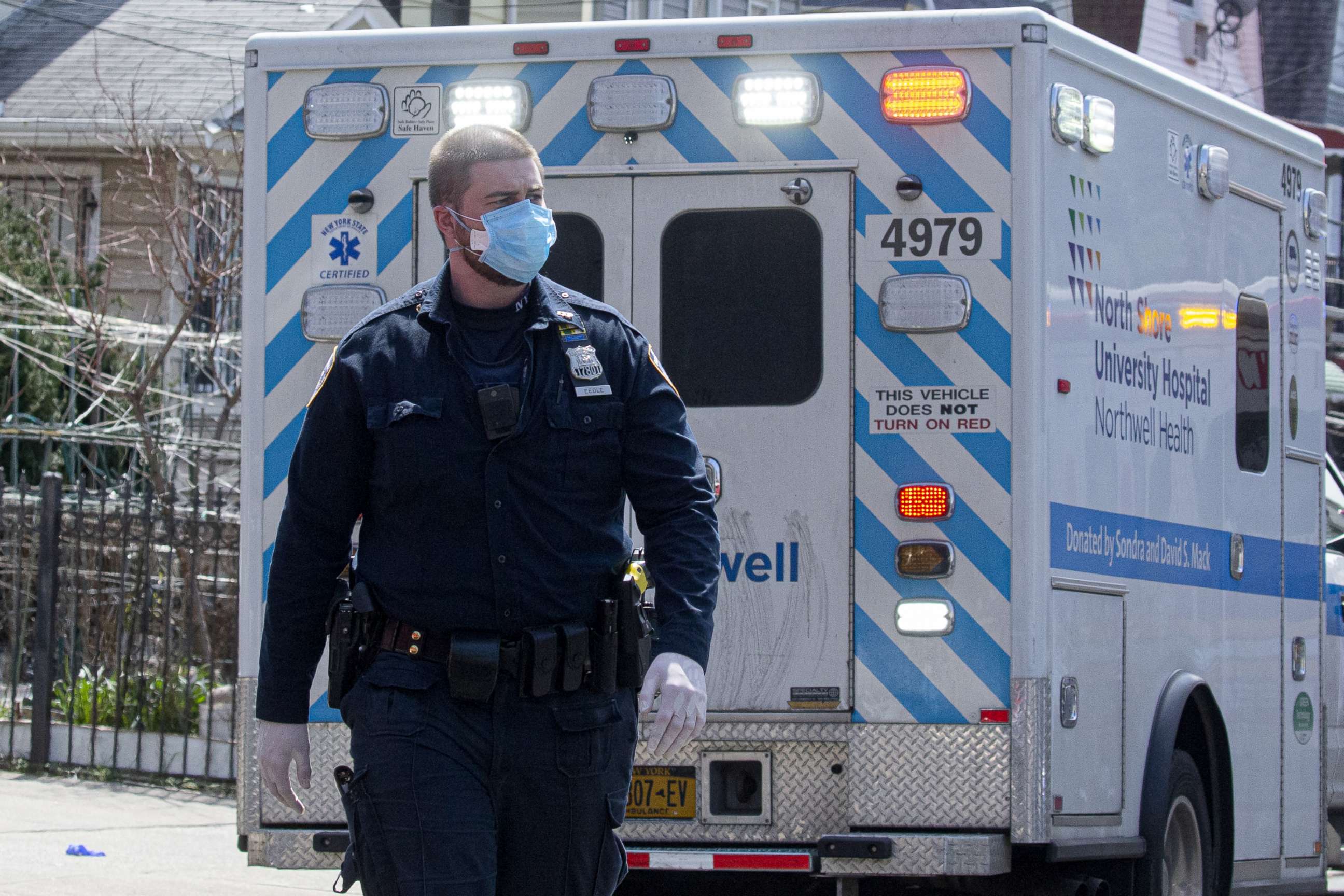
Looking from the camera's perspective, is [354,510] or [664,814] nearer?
[354,510]

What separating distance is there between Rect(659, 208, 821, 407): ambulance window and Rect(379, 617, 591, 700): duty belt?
2352mm

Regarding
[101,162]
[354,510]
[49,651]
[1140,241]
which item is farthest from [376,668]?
[101,162]

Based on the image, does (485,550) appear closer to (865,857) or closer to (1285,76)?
(865,857)

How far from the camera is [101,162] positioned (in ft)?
58.4

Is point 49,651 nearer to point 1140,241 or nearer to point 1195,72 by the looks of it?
point 1140,241

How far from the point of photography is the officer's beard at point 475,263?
3.69 metres

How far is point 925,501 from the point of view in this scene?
225 inches

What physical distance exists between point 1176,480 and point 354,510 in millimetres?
3556

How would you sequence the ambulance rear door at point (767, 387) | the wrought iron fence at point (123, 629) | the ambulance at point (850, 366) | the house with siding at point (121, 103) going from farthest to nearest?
the house with siding at point (121, 103), the wrought iron fence at point (123, 629), the ambulance rear door at point (767, 387), the ambulance at point (850, 366)

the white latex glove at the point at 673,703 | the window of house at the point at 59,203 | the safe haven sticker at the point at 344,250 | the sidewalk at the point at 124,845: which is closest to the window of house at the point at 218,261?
the window of house at the point at 59,203

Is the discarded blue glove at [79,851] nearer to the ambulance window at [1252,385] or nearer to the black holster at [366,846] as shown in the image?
the ambulance window at [1252,385]

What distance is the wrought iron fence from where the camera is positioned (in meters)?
10.4

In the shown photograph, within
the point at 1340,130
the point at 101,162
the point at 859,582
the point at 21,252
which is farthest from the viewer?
the point at 1340,130

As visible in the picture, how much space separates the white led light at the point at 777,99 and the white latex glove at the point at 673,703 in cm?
276
